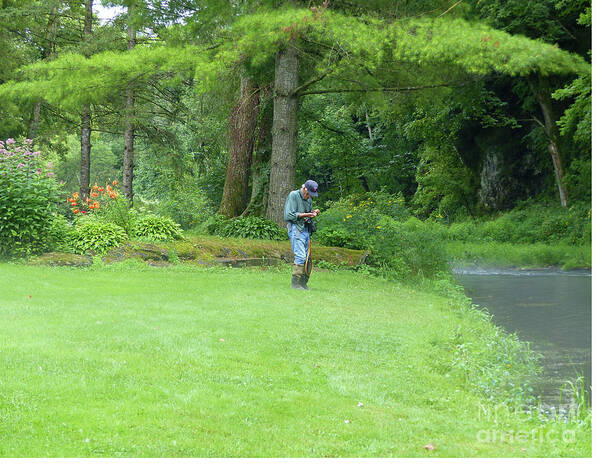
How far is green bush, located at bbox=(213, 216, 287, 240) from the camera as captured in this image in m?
17.0

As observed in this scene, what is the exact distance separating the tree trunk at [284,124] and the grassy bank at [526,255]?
280 inches

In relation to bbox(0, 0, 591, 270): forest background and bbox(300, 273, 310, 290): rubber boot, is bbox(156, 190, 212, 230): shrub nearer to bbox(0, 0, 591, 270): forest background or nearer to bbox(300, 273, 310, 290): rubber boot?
bbox(0, 0, 591, 270): forest background

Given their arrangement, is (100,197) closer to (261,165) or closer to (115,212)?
(115,212)

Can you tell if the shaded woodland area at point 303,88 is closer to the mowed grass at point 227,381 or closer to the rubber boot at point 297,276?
the rubber boot at point 297,276

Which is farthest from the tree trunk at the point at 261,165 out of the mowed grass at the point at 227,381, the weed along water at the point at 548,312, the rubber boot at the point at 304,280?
the mowed grass at the point at 227,381

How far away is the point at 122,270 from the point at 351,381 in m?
7.74

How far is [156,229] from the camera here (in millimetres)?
15266

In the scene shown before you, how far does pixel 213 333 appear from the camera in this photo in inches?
294

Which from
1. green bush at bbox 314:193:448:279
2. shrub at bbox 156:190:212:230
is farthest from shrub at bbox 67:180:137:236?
green bush at bbox 314:193:448:279

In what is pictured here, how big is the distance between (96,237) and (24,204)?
1.50 m

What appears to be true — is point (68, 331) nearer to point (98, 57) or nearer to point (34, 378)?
point (34, 378)

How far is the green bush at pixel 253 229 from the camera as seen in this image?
1703 centimetres

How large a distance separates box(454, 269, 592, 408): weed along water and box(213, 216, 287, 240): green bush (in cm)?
486

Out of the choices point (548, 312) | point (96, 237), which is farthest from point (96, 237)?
point (548, 312)
